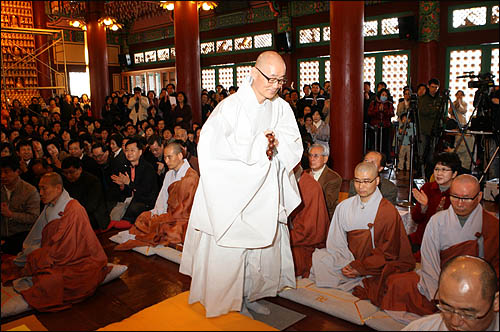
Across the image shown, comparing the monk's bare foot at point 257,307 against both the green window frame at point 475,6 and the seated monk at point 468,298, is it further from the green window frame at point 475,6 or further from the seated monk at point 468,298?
the green window frame at point 475,6

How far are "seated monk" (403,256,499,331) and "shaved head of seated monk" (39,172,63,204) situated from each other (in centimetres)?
282

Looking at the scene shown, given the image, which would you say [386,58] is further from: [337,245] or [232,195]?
[232,195]

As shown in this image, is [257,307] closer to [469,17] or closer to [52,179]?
[52,179]

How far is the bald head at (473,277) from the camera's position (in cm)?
181

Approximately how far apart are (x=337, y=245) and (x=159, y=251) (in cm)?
183

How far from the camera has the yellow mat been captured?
2738 millimetres

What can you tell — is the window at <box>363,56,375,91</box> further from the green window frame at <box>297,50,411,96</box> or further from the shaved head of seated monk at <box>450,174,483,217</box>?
the shaved head of seated monk at <box>450,174,483,217</box>

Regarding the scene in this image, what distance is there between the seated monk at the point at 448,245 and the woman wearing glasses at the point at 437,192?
67 cm

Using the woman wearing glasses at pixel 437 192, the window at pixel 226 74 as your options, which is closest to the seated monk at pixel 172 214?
the woman wearing glasses at pixel 437 192

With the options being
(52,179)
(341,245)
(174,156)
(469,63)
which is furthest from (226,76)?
(341,245)

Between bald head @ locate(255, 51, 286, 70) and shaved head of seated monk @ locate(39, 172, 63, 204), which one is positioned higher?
bald head @ locate(255, 51, 286, 70)

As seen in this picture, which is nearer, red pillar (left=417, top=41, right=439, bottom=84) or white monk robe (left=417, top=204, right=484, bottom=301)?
white monk robe (left=417, top=204, right=484, bottom=301)

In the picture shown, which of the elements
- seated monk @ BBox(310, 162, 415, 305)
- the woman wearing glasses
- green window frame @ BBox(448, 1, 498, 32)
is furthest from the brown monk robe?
green window frame @ BBox(448, 1, 498, 32)

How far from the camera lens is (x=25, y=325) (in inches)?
116
